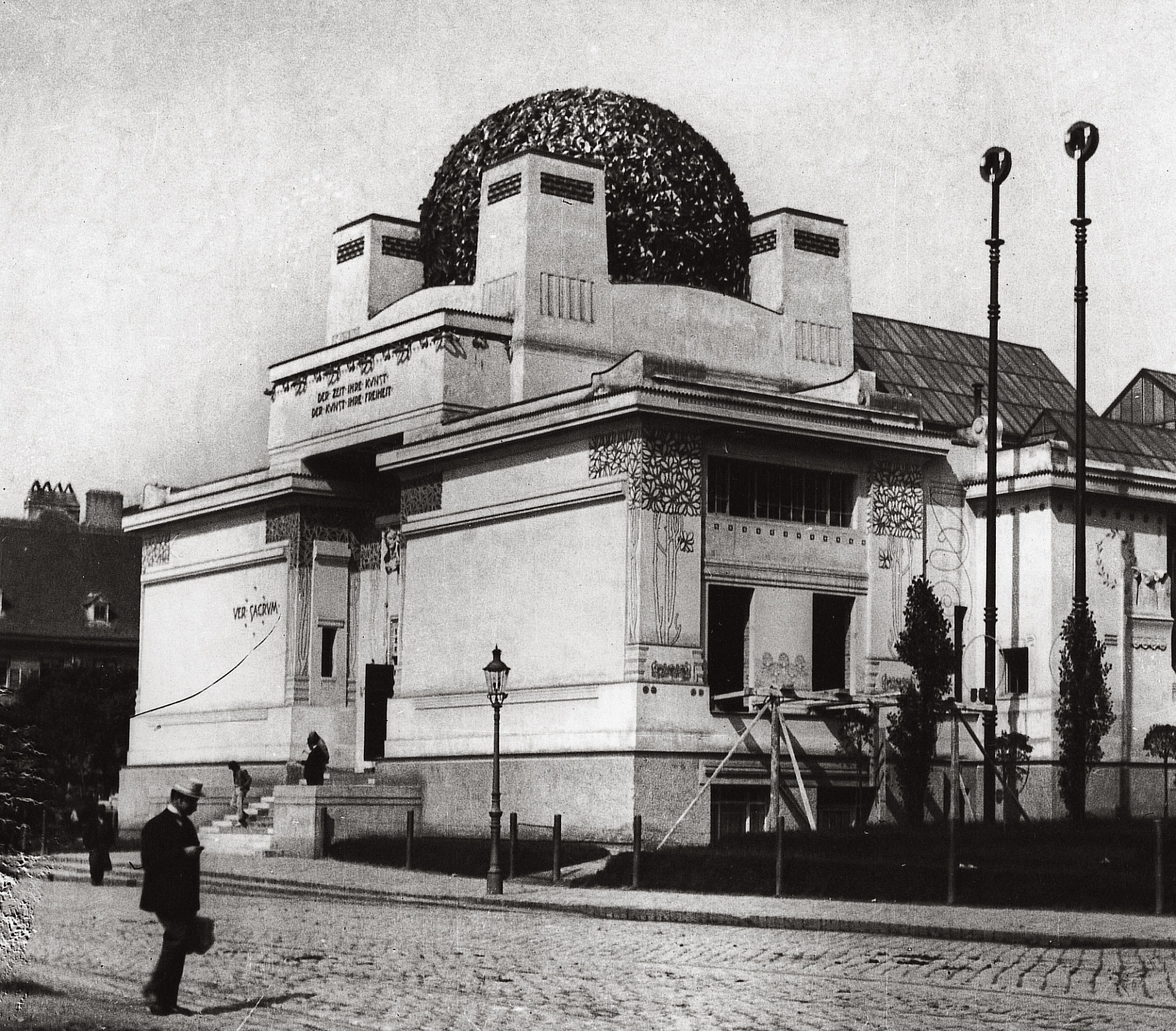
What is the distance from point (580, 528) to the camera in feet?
127

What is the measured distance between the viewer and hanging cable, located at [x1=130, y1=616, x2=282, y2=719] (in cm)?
4788

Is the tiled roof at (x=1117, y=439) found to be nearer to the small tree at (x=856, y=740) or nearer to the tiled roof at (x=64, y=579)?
the small tree at (x=856, y=740)

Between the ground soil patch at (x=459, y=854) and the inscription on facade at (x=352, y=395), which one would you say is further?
the inscription on facade at (x=352, y=395)

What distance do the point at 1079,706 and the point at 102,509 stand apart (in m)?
60.2

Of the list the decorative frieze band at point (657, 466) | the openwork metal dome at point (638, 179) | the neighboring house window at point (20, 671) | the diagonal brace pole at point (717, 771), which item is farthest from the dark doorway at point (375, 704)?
the neighboring house window at point (20, 671)

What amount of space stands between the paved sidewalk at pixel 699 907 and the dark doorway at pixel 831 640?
818 cm

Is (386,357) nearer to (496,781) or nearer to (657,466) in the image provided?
(657,466)

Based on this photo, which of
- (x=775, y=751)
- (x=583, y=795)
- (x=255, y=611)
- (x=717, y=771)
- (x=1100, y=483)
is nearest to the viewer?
(x=717, y=771)

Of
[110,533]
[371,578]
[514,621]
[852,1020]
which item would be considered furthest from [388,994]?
[110,533]

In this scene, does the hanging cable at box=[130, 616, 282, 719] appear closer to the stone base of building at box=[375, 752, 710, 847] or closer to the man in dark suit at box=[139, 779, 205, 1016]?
the stone base of building at box=[375, 752, 710, 847]

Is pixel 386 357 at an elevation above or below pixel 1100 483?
above

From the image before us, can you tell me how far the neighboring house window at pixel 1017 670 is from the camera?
134ft

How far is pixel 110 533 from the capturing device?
8794 cm

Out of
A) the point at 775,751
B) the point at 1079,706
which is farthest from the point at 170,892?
the point at 1079,706
